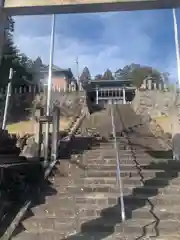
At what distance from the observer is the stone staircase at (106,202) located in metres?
7.19

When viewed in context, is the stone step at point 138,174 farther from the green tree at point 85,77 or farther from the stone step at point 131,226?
the green tree at point 85,77

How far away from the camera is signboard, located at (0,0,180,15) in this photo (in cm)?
616

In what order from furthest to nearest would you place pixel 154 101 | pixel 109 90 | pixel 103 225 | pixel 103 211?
1. pixel 109 90
2. pixel 154 101
3. pixel 103 211
4. pixel 103 225

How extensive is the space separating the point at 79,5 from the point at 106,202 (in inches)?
173

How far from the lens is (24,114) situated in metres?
37.8

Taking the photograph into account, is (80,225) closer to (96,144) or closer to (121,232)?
(121,232)

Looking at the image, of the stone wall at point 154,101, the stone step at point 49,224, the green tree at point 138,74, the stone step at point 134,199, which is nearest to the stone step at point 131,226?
the stone step at point 49,224

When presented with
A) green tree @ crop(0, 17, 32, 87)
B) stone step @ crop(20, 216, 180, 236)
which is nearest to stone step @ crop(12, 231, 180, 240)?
stone step @ crop(20, 216, 180, 236)

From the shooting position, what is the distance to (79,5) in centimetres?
→ 622

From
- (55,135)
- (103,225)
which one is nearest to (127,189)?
(103,225)

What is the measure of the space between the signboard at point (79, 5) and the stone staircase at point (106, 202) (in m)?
4.15

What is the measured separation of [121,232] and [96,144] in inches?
257

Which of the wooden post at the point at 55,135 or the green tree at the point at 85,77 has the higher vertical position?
the green tree at the point at 85,77

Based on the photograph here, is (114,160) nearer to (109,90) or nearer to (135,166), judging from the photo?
(135,166)
